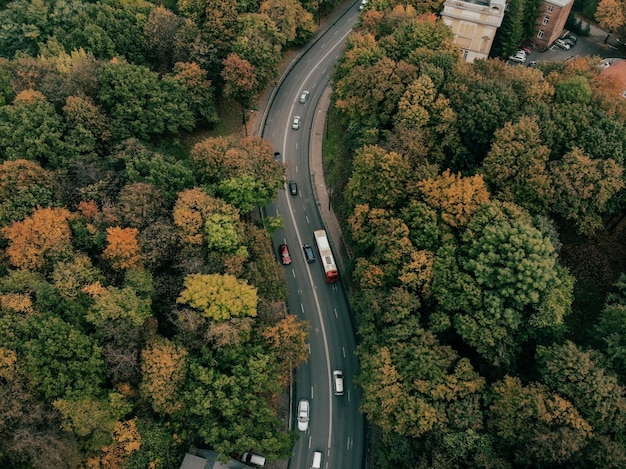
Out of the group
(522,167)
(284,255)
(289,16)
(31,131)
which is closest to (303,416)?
(284,255)

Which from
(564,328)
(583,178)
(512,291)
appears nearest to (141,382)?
(512,291)

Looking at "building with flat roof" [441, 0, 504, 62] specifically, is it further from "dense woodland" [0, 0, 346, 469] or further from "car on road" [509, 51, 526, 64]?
"dense woodland" [0, 0, 346, 469]

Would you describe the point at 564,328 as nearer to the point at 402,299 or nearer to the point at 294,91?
the point at 402,299

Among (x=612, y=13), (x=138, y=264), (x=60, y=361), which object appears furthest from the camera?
(x=612, y=13)

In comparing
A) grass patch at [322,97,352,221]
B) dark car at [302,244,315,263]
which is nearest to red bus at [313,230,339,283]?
dark car at [302,244,315,263]

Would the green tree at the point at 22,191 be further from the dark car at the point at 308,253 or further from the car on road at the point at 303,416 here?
the car on road at the point at 303,416

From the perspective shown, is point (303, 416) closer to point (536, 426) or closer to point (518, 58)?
point (536, 426)

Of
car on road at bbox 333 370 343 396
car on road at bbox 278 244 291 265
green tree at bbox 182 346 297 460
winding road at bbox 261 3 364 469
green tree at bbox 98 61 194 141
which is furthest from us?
car on road at bbox 278 244 291 265

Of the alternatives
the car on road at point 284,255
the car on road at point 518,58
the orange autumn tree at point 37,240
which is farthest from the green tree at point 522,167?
the orange autumn tree at point 37,240
